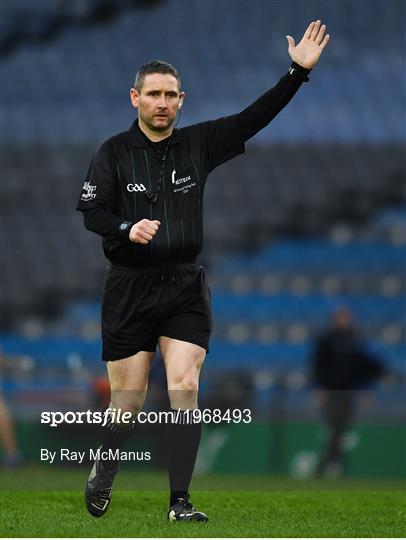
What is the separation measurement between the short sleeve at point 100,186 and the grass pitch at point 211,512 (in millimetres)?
1306

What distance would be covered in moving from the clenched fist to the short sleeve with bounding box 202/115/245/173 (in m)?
0.58

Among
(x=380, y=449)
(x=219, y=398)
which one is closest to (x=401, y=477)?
(x=380, y=449)

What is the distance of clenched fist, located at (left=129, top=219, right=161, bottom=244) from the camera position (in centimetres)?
496

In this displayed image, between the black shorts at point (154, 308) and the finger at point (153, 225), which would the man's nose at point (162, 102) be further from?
the black shorts at point (154, 308)

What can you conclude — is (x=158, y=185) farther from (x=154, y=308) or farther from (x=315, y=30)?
(x=315, y=30)

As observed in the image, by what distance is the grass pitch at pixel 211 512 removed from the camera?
491 cm

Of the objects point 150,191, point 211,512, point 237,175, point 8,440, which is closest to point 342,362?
point 8,440

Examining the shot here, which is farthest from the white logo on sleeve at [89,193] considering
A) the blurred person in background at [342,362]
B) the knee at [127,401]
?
the blurred person in background at [342,362]

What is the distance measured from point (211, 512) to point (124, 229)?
154 centimetres

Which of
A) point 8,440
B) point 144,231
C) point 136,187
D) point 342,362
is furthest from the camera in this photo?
point 342,362

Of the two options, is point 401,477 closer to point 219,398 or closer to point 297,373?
point 219,398

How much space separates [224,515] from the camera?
18.6 ft

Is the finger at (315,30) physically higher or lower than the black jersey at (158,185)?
higher

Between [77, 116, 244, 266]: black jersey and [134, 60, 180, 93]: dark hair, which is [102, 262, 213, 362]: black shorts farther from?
[134, 60, 180, 93]: dark hair
